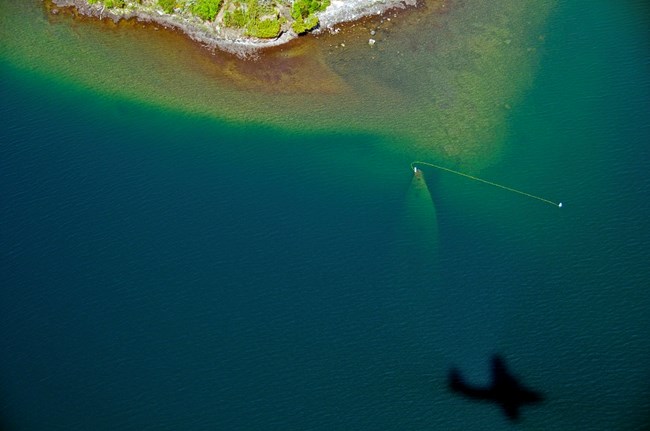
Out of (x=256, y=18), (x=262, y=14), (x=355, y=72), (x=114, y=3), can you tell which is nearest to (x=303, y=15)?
(x=262, y=14)

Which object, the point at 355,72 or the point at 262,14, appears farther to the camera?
the point at 262,14

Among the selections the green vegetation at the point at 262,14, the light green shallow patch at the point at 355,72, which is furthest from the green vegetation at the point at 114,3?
the green vegetation at the point at 262,14

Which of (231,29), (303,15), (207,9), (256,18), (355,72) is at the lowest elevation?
(231,29)

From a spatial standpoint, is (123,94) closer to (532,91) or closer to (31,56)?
(31,56)

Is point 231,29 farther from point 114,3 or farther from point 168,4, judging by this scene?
point 114,3

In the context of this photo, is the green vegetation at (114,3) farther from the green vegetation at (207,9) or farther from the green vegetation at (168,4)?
the green vegetation at (207,9)

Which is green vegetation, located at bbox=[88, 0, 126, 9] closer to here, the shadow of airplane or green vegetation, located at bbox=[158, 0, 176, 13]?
green vegetation, located at bbox=[158, 0, 176, 13]

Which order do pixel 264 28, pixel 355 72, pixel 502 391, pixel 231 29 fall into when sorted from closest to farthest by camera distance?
pixel 502 391 → pixel 355 72 → pixel 264 28 → pixel 231 29

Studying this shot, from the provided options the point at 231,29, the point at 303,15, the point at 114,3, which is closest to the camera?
the point at 303,15
